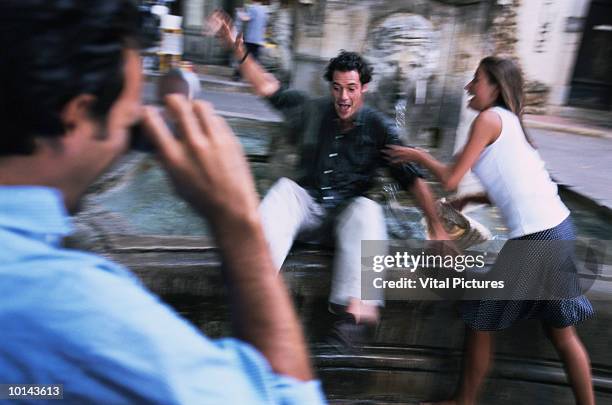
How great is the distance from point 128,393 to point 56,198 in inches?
9.5

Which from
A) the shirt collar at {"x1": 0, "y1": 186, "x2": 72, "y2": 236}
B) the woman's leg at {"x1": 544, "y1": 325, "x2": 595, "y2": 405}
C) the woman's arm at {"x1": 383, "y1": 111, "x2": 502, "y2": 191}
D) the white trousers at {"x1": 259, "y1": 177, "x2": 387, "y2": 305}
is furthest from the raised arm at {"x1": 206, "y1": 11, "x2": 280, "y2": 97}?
the shirt collar at {"x1": 0, "y1": 186, "x2": 72, "y2": 236}

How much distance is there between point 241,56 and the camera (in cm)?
294

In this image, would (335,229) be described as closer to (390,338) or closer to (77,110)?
(390,338)

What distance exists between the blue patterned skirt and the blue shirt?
1952 millimetres

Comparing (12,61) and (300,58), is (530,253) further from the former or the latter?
(12,61)

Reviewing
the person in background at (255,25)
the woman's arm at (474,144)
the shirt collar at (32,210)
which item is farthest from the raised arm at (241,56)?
the person in background at (255,25)

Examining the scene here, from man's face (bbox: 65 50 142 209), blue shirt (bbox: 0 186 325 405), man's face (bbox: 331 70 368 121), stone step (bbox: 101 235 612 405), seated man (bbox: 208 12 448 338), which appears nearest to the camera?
blue shirt (bbox: 0 186 325 405)

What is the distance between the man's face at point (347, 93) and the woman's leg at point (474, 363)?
1113 mm

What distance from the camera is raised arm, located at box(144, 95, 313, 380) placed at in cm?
75

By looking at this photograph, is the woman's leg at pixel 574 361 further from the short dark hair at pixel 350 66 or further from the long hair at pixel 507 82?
the short dark hair at pixel 350 66

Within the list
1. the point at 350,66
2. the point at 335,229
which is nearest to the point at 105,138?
the point at 335,229

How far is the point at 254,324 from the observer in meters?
0.76

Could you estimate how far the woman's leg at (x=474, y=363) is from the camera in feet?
8.15

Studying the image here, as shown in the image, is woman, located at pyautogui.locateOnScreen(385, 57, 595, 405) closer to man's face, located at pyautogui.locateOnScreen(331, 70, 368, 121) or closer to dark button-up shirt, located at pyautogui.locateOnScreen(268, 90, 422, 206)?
dark button-up shirt, located at pyautogui.locateOnScreen(268, 90, 422, 206)
